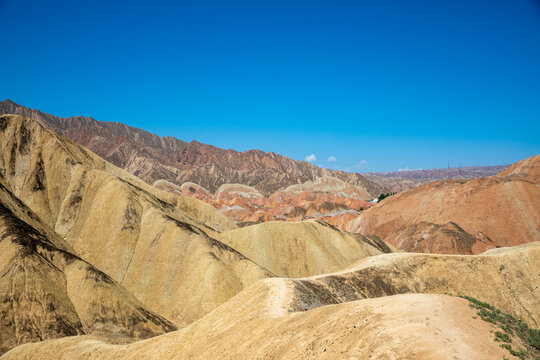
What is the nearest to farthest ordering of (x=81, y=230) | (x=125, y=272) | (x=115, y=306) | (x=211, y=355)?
(x=211, y=355)
(x=115, y=306)
(x=125, y=272)
(x=81, y=230)

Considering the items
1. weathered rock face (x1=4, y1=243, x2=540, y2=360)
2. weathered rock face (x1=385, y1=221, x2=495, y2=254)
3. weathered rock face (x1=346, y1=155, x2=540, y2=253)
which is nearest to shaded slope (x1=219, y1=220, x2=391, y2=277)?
weathered rock face (x1=385, y1=221, x2=495, y2=254)

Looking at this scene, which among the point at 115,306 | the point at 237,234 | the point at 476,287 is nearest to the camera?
the point at 476,287

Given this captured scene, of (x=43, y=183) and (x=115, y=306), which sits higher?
(x=43, y=183)

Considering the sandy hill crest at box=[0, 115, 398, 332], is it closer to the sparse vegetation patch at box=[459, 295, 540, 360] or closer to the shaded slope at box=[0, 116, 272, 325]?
the shaded slope at box=[0, 116, 272, 325]

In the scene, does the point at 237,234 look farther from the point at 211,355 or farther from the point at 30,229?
the point at 211,355

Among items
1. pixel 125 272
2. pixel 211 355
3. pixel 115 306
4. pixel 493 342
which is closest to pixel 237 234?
pixel 125 272

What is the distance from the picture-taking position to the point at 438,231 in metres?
79.1

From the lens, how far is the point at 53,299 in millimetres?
38438

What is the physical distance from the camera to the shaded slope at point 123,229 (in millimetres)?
49594

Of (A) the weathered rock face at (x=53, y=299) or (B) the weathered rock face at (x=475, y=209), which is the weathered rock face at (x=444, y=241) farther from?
(A) the weathered rock face at (x=53, y=299)

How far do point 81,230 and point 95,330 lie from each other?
24894 mm

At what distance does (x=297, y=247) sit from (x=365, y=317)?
52252mm

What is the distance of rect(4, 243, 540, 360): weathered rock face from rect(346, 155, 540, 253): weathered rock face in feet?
126

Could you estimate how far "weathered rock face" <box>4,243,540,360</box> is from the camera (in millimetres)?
13109
